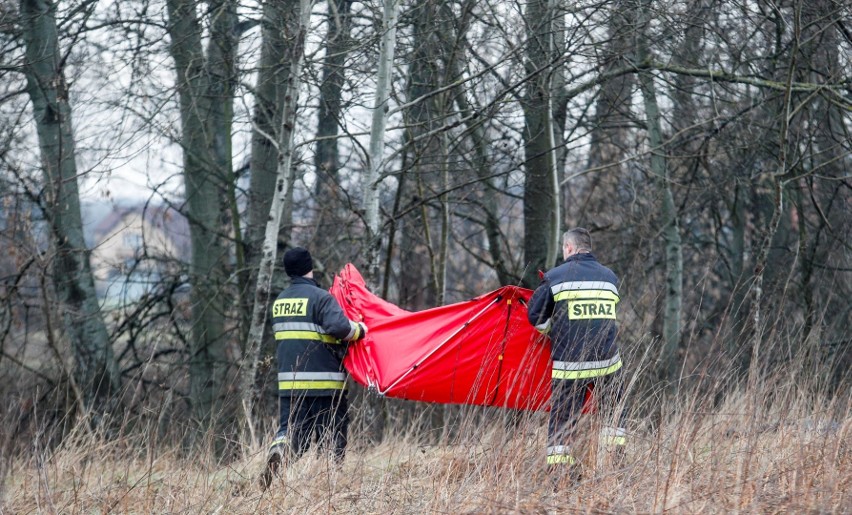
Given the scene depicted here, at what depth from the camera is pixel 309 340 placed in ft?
22.0

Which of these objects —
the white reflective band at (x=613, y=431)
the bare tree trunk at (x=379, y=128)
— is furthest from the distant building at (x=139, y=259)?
the white reflective band at (x=613, y=431)

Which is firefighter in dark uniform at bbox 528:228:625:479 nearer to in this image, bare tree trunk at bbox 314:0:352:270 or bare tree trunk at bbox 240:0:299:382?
bare tree trunk at bbox 314:0:352:270

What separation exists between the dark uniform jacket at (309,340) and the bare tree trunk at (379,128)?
1.59 metres

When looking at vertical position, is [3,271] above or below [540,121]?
below

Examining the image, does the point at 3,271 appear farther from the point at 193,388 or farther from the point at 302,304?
the point at 302,304

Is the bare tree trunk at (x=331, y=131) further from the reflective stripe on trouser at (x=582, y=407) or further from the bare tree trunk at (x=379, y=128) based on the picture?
the reflective stripe on trouser at (x=582, y=407)

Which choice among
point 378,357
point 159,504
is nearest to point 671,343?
point 378,357

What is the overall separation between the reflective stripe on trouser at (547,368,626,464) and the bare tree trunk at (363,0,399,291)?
292cm

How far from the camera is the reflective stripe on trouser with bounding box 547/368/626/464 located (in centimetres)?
530

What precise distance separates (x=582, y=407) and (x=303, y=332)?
2134 millimetres

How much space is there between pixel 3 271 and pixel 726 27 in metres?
11.8

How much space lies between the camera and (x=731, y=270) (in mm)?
14867

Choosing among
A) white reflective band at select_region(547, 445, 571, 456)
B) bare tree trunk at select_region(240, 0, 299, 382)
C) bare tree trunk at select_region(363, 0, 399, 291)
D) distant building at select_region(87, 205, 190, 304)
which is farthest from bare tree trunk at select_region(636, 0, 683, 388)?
distant building at select_region(87, 205, 190, 304)

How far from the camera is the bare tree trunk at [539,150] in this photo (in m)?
8.37
